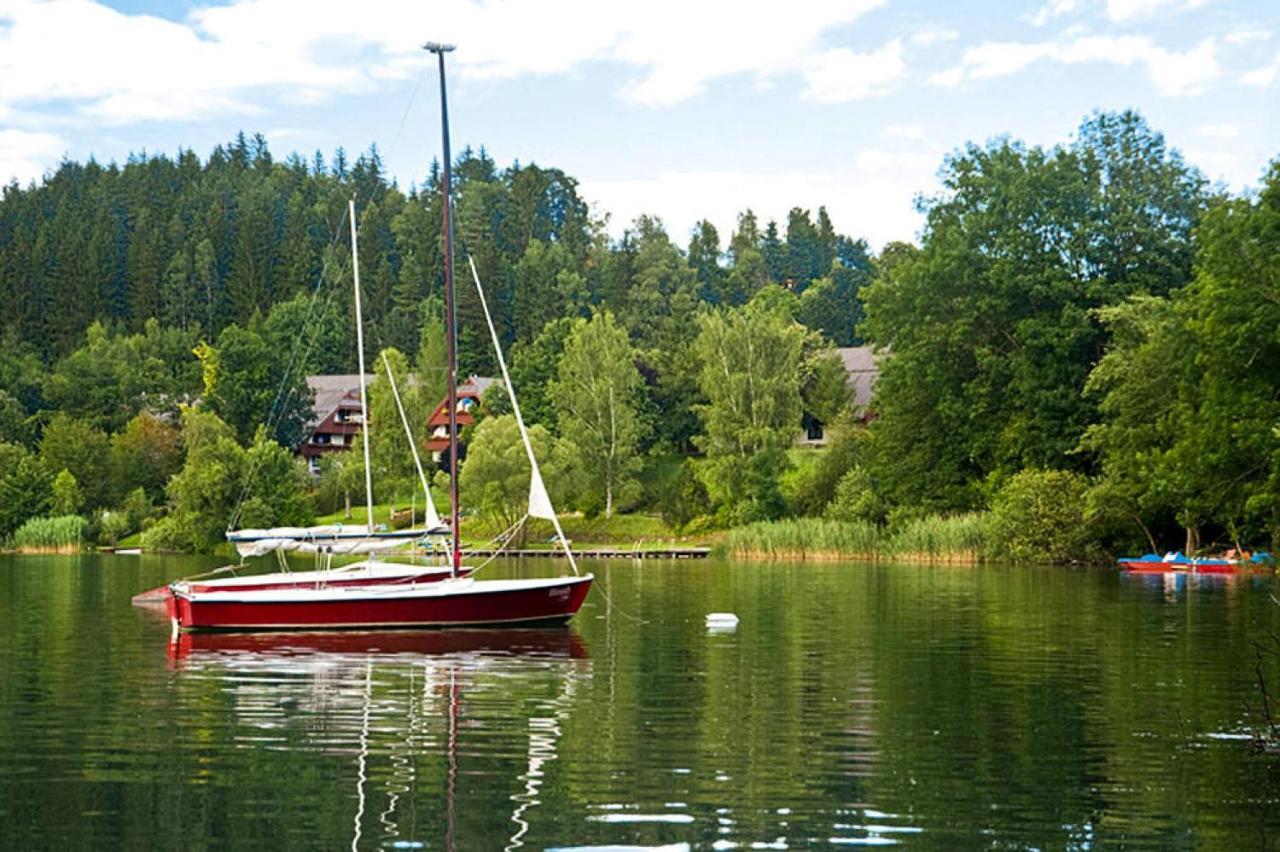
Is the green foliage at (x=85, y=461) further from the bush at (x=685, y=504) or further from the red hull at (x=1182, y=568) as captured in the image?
the red hull at (x=1182, y=568)

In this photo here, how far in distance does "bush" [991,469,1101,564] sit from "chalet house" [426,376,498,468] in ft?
176

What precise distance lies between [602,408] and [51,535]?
36.9 metres

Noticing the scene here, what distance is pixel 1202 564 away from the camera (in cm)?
7312

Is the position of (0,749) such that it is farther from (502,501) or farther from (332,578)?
(502,501)

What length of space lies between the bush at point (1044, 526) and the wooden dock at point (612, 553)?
63.4ft

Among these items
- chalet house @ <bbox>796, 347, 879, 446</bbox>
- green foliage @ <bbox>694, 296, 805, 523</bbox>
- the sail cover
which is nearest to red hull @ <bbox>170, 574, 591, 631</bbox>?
the sail cover

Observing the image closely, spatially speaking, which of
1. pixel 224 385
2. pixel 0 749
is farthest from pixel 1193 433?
pixel 224 385

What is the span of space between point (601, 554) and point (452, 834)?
269 ft

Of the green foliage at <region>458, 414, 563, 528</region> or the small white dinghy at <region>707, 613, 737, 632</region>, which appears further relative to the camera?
the green foliage at <region>458, 414, 563, 528</region>

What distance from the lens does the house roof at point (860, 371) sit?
452 ft

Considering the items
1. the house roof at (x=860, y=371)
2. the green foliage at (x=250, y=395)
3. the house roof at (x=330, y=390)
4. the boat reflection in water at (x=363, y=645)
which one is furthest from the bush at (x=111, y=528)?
the boat reflection in water at (x=363, y=645)

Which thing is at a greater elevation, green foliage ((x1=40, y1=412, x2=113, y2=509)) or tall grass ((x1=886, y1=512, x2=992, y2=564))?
green foliage ((x1=40, y1=412, x2=113, y2=509))

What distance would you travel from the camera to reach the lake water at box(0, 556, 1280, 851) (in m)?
17.9

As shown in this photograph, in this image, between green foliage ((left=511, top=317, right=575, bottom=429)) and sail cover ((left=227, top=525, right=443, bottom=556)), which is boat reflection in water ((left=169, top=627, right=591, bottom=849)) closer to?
sail cover ((left=227, top=525, right=443, bottom=556))
